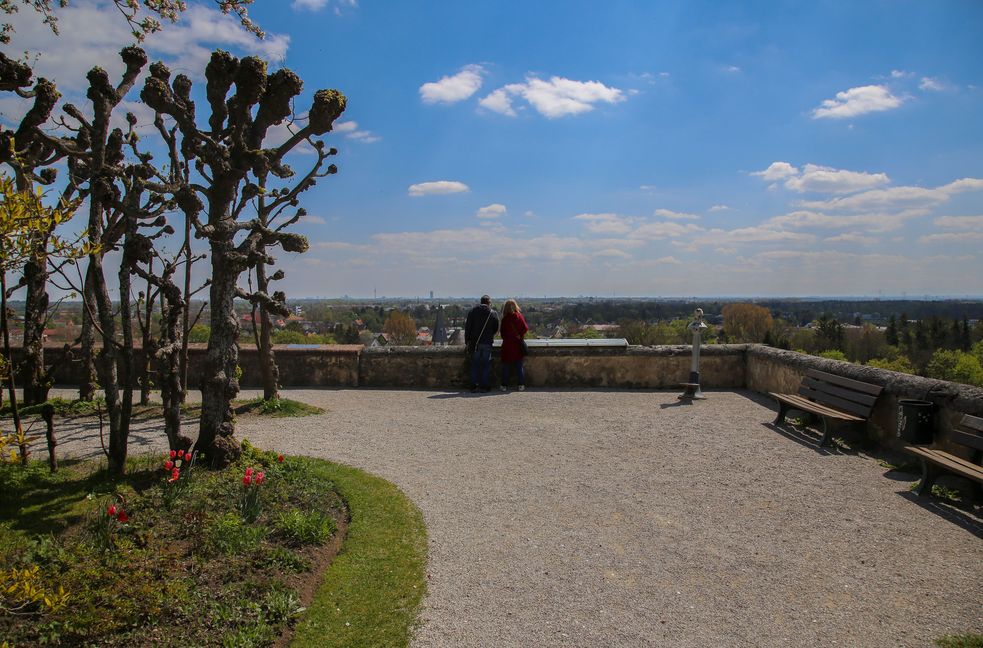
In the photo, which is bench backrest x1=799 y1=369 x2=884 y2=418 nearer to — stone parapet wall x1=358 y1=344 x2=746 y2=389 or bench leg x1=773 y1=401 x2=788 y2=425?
bench leg x1=773 y1=401 x2=788 y2=425

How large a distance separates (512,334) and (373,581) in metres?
7.81

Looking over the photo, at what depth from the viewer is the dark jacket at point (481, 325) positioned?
11.5 meters

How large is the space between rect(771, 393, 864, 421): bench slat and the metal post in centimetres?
211

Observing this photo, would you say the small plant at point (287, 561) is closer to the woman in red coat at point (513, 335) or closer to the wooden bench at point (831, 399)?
the wooden bench at point (831, 399)

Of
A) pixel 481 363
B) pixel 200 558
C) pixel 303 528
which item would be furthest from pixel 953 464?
pixel 481 363

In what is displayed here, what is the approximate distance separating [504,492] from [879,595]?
313 centimetres

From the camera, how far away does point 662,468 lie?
6.69 meters

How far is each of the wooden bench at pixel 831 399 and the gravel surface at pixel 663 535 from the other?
1.38 ft

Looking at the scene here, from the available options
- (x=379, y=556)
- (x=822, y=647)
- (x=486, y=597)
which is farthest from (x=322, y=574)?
(x=822, y=647)

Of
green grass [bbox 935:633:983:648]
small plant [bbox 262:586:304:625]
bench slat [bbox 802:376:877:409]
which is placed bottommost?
green grass [bbox 935:633:983:648]

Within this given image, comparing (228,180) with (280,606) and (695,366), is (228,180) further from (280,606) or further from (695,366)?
(695,366)

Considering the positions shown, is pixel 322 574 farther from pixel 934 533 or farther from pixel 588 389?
pixel 588 389

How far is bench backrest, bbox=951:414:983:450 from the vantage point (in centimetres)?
546

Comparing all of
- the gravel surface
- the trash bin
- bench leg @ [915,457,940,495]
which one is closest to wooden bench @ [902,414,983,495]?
bench leg @ [915,457,940,495]
